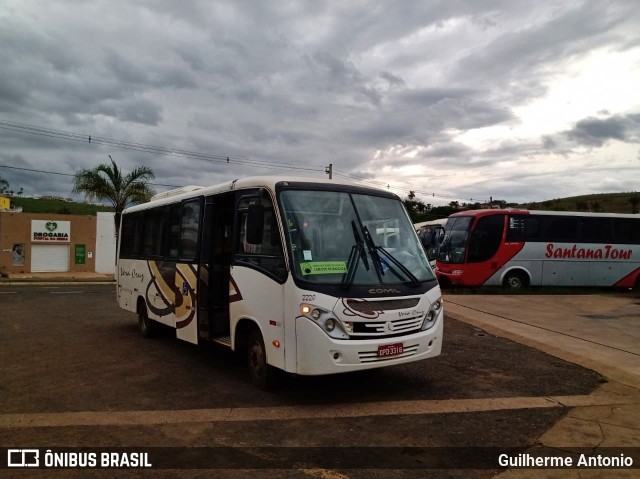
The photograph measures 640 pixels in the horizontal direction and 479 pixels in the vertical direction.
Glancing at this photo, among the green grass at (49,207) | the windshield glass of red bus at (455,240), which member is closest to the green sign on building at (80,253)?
the green grass at (49,207)

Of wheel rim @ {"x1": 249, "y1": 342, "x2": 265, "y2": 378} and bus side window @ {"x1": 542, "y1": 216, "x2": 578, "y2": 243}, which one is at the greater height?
bus side window @ {"x1": 542, "y1": 216, "x2": 578, "y2": 243}

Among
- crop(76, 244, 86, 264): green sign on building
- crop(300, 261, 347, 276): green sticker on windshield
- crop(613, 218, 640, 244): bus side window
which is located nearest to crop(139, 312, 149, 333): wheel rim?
crop(300, 261, 347, 276): green sticker on windshield

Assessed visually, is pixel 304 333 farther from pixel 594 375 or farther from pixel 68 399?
pixel 594 375

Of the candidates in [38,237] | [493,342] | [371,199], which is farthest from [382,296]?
[38,237]

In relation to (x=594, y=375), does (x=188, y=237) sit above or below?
above

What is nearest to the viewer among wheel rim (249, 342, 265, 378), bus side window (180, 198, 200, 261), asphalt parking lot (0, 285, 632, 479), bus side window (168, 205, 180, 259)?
asphalt parking lot (0, 285, 632, 479)

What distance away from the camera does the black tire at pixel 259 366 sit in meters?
6.38

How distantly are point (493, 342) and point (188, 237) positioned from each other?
230 inches

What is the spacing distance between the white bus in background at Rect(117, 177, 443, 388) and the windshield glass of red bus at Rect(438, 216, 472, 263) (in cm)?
1369

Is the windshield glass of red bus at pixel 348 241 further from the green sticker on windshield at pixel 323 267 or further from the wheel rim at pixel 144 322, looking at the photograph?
the wheel rim at pixel 144 322

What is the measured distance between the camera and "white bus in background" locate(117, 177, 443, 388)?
18.8ft

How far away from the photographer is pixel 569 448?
187 inches

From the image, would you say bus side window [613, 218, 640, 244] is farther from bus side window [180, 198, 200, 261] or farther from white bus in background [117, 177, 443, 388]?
bus side window [180, 198, 200, 261]

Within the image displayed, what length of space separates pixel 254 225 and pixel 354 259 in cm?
124
